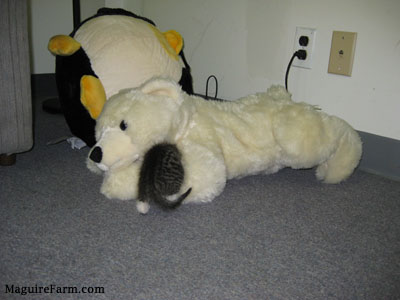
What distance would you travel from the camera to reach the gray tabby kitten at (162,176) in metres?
0.69

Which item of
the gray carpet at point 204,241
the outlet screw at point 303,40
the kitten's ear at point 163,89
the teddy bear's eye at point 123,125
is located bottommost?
the gray carpet at point 204,241

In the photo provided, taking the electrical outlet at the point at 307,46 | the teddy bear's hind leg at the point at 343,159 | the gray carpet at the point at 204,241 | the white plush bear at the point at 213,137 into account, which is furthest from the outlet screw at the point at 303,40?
the gray carpet at the point at 204,241

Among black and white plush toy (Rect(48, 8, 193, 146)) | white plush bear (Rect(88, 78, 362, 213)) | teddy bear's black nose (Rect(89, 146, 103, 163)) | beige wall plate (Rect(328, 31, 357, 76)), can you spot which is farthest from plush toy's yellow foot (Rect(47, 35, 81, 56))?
beige wall plate (Rect(328, 31, 357, 76))

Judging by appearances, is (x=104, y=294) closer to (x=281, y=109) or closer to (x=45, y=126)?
(x=281, y=109)

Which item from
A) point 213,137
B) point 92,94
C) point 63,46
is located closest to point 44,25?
point 63,46

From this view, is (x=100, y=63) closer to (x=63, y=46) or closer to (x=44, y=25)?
(x=63, y=46)

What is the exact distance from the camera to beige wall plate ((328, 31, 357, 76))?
101 centimetres

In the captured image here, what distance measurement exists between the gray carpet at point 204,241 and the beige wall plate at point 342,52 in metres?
0.35

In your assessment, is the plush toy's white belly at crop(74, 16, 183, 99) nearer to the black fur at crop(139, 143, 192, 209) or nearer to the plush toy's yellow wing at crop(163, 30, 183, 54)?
the plush toy's yellow wing at crop(163, 30, 183, 54)

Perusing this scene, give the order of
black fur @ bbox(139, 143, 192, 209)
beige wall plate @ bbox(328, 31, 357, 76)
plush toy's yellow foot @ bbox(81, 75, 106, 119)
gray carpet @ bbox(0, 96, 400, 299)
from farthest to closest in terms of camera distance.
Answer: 1. beige wall plate @ bbox(328, 31, 357, 76)
2. plush toy's yellow foot @ bbox(81, 75, 106, 119)
3. black fur @ bbox(139, 143, 192, 209)
4. gray carpet @ bbox(0, 96, 400, 299)

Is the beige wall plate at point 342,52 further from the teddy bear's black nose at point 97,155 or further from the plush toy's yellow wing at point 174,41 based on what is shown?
the teddy bear's black nose at point 97,155

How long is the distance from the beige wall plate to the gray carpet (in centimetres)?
35

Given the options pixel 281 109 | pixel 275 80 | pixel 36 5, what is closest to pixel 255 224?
pixel 281 109

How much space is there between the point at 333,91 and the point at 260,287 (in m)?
0.72
